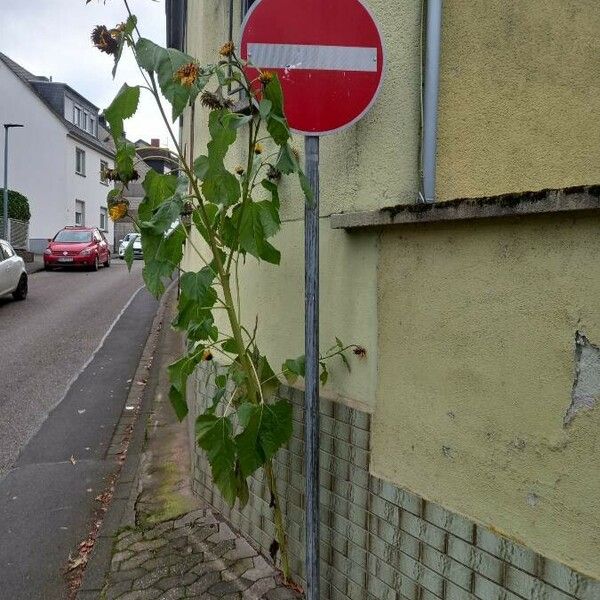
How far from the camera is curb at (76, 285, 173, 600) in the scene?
12.0ft

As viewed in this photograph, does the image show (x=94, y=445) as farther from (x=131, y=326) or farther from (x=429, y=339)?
(x=131, y=326)

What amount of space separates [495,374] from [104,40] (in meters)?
1.80

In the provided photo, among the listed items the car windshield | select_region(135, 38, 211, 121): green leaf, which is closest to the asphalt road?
select_region(135, 38, 211, 121): green leaf

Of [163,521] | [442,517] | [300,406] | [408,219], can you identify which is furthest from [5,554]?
[408,219]

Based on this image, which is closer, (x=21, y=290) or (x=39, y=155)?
(x=21, y=290)

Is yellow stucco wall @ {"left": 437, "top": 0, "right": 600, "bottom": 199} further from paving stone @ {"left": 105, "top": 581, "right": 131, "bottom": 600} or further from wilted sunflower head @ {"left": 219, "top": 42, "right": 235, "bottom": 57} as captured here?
paving stone @ {"left": 105, "top": 581, "right": 131, "bottom": 600}

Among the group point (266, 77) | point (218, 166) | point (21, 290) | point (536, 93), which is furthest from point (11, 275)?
point (536, 93)

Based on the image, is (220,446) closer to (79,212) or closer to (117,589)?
(117,589)

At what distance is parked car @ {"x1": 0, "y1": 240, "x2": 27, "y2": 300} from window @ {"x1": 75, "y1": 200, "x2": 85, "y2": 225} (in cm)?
2120

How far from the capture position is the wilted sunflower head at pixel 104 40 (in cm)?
238

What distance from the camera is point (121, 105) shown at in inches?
95.0

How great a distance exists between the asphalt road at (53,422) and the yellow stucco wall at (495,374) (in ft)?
7.76

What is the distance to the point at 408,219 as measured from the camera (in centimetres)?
247

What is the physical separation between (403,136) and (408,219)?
1.51 ft
